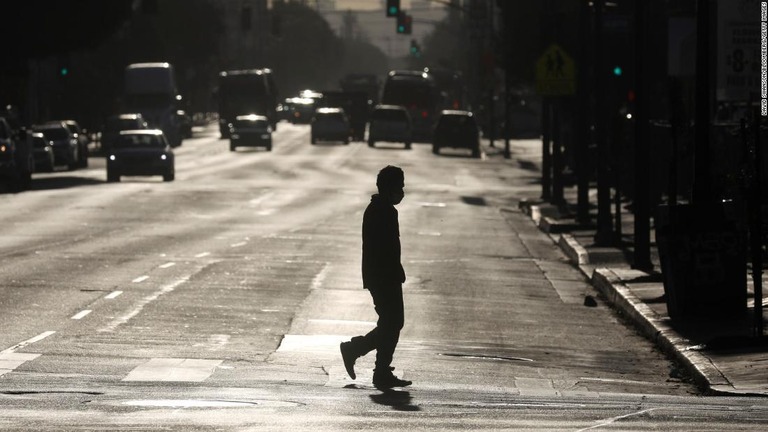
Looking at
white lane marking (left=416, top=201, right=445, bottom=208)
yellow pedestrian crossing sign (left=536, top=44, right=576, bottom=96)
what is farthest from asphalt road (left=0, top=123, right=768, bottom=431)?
yellow pedestrian crossing sign (left=536, top=44, right=576, bottom=96)

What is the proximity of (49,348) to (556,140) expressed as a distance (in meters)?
25.8

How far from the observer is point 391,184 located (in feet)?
47.4

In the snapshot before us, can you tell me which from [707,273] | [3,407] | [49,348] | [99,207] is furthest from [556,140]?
[3,407]

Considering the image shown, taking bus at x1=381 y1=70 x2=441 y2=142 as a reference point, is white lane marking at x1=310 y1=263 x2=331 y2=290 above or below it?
above

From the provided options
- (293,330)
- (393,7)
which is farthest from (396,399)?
(393,7)

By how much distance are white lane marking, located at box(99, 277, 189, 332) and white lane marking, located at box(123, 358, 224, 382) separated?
2.79 m

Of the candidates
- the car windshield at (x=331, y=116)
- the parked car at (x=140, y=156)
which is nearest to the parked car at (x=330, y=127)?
the car windshield at (x=331, y=116)

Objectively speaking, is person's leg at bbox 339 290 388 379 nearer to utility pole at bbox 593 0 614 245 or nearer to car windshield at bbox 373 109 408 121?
utility pole at bbox 593 0 614 245

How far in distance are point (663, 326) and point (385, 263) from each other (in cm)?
536

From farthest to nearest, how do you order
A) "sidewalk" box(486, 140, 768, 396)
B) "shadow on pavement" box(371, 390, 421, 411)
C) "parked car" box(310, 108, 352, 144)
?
"parked car" box(310, 108, 352, 144) < "sidewalk" box(486, 140, 768, 396) < "shadow on pavement" box(371, 390, 421, 411)

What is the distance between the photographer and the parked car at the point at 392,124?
8769 cm

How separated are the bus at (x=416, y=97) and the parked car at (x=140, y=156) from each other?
150ft

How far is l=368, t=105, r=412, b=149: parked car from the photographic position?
87.7 meters

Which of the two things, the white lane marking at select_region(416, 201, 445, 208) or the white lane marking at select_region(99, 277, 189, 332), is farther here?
the white lane marking at select_region(416, 201, 445, 208)
